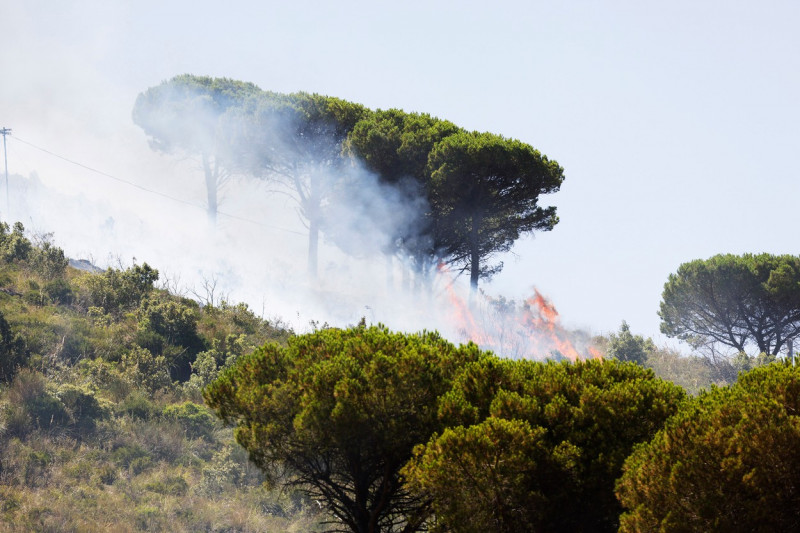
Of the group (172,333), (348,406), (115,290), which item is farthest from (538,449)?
(115,290)

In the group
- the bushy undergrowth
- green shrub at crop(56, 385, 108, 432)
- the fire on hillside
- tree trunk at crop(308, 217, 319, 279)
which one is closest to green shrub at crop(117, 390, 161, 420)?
the bushy undergrowth

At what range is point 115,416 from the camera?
18.5 meters

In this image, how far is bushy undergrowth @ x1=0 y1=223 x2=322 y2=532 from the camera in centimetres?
1498

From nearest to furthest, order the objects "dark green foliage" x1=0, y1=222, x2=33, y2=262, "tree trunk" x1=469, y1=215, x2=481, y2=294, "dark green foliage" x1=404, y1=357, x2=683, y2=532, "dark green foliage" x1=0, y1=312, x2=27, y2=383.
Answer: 1. "dark green foliage" x1=404, y1=357, x2=683, y2=532
2. "dark green foliage" x1=0, y1=312, x2=27, y2=383
3. "dark green foliage" x1=0, y1=222, x2=33, y2=262
4. "tree trunk" x1=469, y1=215, x2=481, y2=294

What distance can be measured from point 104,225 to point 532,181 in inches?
982

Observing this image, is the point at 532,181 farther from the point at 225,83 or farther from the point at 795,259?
the point at 225,83

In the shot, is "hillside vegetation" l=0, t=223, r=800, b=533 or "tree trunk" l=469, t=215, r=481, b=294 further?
"tree trunk" l=469, t=215, r=481, b=294

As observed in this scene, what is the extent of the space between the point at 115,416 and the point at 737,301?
2999cm

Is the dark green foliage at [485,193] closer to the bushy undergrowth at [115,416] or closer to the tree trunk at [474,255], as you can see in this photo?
the tree trunk at [474,255]

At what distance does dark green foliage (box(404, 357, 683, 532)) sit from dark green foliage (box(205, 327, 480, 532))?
68 cm

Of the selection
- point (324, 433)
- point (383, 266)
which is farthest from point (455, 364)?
point (383, 266)

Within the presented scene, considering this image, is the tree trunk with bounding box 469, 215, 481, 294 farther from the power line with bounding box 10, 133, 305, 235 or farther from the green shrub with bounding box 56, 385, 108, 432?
the green shrub with bounding box 56, 385, 108, 432

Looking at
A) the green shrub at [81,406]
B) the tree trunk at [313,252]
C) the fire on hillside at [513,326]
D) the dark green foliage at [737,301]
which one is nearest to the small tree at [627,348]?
the fire on hillside at [513,326]

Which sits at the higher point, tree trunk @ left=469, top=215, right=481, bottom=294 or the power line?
the power line
